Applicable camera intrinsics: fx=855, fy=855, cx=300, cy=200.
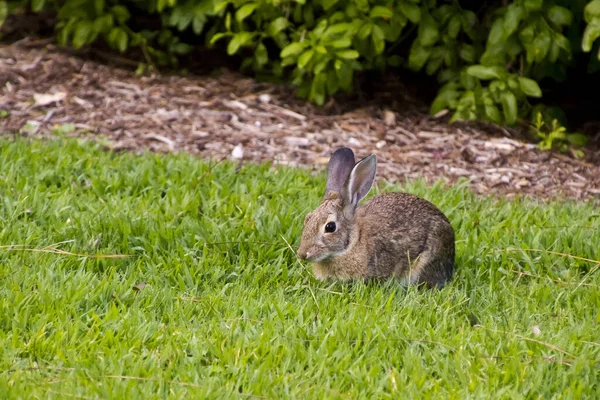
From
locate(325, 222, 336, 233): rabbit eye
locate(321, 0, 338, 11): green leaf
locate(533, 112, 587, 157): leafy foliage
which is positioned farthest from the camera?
locate(533, 112, 587, 157): leafy foliage

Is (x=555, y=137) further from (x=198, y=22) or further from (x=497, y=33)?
(x=198, y=22)

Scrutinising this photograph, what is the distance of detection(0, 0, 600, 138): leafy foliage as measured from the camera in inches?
303

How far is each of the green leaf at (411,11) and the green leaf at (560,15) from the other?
117cm

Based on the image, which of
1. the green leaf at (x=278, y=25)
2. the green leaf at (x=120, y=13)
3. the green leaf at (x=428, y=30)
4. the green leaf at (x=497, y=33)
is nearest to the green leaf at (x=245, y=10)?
the green leaf at (x=278, y=25)

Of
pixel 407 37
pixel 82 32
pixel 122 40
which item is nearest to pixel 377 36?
pixel 407 37

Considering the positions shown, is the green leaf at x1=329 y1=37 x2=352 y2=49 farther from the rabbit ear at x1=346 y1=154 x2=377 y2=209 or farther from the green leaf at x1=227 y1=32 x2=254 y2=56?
the rabbit ear at x1=346 y1=154 x2=377 y2=209

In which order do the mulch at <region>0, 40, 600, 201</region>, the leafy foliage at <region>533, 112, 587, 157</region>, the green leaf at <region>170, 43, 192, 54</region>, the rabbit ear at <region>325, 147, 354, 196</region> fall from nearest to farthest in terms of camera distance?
the rabbit ear at <region>325, 147, 354, 196</region> → the mulch at <region>0, 40, 600, 201</region> → the leafy foliage at <region>533, 112, 587, 157</region> → the green leaf at <region>170, 43, 192, 54</region>

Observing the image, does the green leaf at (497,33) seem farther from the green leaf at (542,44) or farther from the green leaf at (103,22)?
the green leaf at (103,22)

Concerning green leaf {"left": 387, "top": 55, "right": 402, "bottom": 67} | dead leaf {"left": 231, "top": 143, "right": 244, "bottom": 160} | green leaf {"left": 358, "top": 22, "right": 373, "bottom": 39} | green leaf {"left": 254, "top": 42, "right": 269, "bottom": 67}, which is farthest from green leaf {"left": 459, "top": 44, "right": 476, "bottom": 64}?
dead leaf {"left": 231, "top": 143, "right": 244, "bottom": 160}

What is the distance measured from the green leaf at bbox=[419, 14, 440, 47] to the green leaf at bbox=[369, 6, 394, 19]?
0.54m

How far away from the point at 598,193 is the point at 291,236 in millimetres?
3078

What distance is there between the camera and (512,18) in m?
7.53

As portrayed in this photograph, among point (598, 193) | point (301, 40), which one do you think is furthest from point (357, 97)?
point (598, 193)

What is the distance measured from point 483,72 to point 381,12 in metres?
1.11
